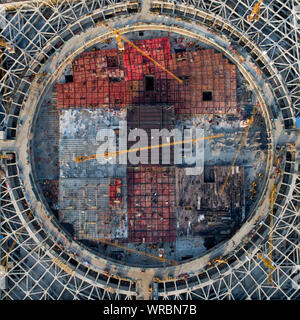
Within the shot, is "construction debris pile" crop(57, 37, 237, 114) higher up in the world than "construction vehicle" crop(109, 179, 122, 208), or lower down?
higher up

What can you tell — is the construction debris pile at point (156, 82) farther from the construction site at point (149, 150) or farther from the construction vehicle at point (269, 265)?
the construction vehicle at point (269, 265)

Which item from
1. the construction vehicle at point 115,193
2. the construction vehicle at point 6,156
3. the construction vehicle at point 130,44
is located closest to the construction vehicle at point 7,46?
the construction vehicle at point 130,44

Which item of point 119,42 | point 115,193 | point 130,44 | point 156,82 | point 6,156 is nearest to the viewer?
point 6,156

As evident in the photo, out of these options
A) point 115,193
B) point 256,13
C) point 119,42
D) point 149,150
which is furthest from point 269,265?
point 119,42

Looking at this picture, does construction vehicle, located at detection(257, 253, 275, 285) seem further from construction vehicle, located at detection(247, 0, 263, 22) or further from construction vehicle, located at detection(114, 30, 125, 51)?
construction vehicle, located at detection(114, 30, 125, 51)

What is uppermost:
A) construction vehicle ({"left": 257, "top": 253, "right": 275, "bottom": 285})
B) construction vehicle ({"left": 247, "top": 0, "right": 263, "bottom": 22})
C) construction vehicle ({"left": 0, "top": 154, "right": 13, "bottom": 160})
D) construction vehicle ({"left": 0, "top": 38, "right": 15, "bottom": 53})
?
construction vehicle ({"left": 247, "top": 0, "right": 263, "bottom": 22})

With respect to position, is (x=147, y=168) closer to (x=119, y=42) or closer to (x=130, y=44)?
(x=130, y=44)

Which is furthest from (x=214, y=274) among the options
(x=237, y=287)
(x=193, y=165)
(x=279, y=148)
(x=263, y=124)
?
(x=263, y=124)

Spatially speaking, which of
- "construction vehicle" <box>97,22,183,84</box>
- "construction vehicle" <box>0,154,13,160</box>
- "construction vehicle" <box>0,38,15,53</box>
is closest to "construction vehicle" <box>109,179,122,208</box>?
"construction vehicle" <box>0,154,13,160</box>

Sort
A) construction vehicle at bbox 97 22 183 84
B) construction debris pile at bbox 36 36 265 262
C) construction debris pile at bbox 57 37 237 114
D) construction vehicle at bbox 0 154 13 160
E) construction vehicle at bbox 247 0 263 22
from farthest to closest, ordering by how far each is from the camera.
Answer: construction debris pile at bbox 57 37 237 114, construction debris pile at bbox 36 36 265 262, construction vehicle at bbox 97 22 183 84, construction vehicle at bbox 0 154 13 160, construction vehicle at bbox 247 0 263 22
